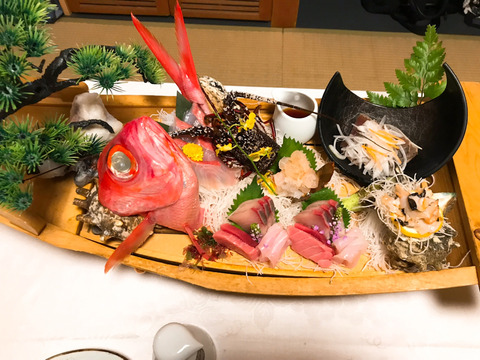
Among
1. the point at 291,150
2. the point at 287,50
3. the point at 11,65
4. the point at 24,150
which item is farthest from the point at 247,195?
the point at 287,50

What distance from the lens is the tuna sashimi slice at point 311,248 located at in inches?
55.4

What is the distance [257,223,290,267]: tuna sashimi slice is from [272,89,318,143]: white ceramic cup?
17.0 inches

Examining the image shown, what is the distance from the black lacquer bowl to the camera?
1.49 meters

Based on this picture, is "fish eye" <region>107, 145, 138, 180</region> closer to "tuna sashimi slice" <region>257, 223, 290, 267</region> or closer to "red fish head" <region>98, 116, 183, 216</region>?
"red fish head" <region>98, 116, 183, 216</region>

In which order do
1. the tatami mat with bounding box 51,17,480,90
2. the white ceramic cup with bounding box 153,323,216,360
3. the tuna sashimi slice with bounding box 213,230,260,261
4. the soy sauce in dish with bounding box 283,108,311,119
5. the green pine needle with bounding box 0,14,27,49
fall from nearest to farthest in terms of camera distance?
the green pine needle with bounding box 0,14,27,49
the white ceramic cup with bounding box 153,323,216,360
the tuna sashimi slice with bounding box 213,230,260,261
the soy sauce in dish with bounding box 283,108,311,119
the tatami mat with bounding box 51,17,480,90

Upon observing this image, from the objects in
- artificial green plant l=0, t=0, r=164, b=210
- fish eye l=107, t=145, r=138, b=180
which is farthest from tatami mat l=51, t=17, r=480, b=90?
fish eye l=107, t=145, r=138, b=180

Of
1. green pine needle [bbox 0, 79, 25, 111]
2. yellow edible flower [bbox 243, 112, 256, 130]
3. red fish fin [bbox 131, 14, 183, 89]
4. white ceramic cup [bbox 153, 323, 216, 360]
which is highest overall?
red fish fin [bbox 131, 14, 183, 89]

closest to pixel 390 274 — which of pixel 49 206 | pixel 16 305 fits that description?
pixel 49 206

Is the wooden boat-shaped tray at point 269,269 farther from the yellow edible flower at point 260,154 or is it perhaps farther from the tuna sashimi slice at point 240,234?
the yellow edible flower at point 260,154

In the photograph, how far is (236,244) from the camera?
4.57 ft

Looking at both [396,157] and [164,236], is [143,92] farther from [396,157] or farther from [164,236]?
[396,157]

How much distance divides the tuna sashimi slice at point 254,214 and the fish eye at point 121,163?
1.37 ft

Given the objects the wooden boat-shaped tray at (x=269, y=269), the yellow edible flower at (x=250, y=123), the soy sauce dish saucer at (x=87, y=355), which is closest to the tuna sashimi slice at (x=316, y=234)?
the wooden boat-shaped tray at (x=269, y=269)

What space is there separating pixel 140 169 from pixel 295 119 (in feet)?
2.22
